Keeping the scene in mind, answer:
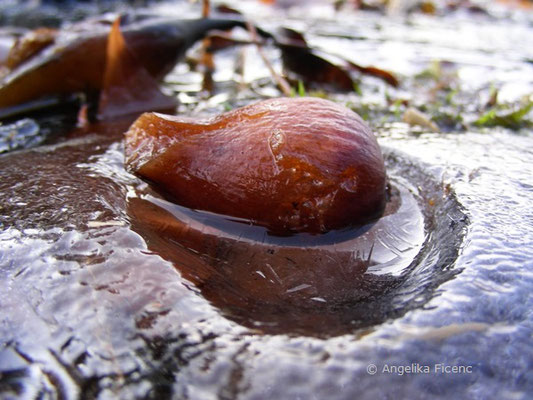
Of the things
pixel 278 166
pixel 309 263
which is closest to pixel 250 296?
pixel 309 263

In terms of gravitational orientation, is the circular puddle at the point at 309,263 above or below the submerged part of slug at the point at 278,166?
below

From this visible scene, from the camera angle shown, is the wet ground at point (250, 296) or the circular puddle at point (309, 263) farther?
the circular puddle at point (309, 263)

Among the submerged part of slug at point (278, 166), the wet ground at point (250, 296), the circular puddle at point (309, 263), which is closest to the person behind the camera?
the wet ground at point (250, 296)

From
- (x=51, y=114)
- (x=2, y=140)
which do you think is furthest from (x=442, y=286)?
(x=51, y=114)

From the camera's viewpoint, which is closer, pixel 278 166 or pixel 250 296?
pixel 250 296

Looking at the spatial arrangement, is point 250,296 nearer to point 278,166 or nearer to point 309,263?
point 309,263

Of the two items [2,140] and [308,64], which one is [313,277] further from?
[308,64]
